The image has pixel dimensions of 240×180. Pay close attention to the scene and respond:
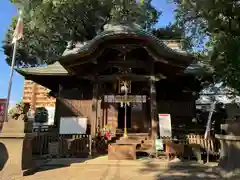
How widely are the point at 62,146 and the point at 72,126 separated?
1.96 metres

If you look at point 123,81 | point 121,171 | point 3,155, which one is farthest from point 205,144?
point 3,155

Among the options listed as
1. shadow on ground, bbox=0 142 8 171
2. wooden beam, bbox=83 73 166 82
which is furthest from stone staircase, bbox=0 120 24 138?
wooden beam, bbox=83 73 166 82

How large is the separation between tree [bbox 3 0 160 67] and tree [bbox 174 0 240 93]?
697cm

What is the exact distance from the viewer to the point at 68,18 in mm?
20484

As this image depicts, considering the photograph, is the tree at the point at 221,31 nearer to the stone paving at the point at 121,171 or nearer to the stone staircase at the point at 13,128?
the stone paving at the point at 121,171

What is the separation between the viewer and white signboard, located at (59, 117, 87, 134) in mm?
12053

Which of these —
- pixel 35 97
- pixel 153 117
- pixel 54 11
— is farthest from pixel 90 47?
pixel 35 97

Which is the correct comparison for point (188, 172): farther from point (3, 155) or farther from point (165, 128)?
point (3, 155)

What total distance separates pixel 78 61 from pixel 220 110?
30.6ft

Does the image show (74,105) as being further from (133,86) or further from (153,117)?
(153,117)

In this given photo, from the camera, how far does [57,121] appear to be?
1473 centimetres

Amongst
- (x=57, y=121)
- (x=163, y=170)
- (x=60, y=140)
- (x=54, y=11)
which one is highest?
(x=54, y=11)

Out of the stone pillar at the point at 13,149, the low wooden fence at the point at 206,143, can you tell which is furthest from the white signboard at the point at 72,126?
the low wooden fence at the point at 206,143

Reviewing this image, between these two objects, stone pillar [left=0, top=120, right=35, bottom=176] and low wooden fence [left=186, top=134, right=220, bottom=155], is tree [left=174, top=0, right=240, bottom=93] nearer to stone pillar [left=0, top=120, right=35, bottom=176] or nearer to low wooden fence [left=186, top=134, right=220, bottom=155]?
low wooden fence [left=186, top=134, right=220, bottom=155]
